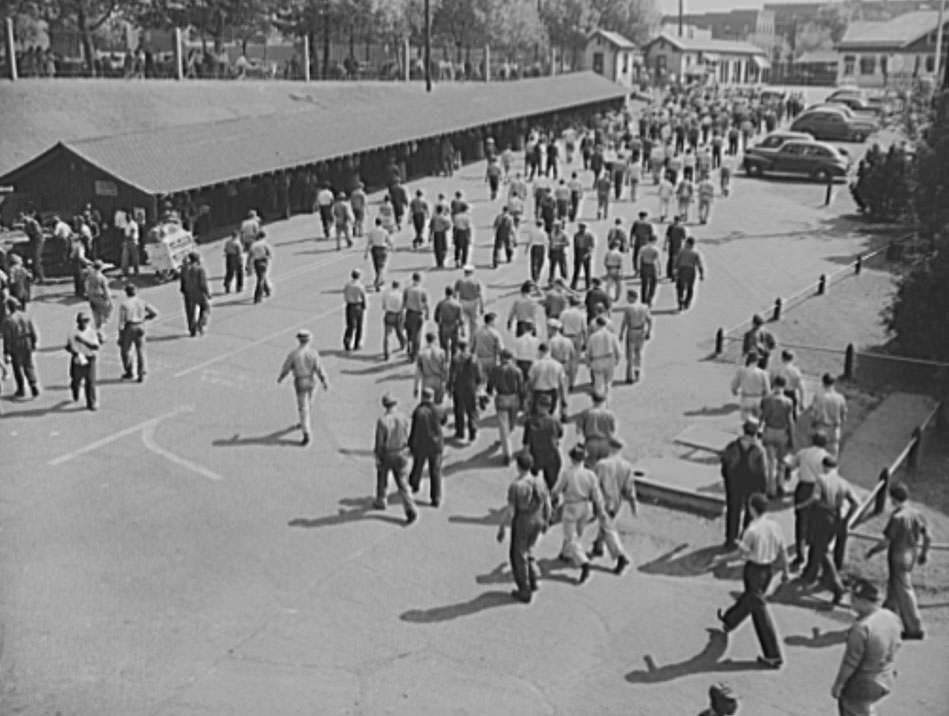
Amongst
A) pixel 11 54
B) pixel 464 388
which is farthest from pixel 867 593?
pixel 11 54

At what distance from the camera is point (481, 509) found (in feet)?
42.2

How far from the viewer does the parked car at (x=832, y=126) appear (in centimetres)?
5191

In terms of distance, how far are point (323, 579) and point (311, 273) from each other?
14222 mm

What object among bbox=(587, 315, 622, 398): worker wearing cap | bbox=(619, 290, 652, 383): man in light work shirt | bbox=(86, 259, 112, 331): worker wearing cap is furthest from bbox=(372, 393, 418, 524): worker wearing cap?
bbox=(86, 259, 112, 331): worker wearing cap

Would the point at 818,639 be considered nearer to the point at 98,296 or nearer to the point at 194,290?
the point at 194,290

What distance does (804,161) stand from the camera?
40.1 meters

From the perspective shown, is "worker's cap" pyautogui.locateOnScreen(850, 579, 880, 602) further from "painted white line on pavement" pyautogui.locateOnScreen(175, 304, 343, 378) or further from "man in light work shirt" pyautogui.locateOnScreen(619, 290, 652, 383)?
"painted white line on pavement" pyautogui.locateOnScreen(175, 304, 343, 378)

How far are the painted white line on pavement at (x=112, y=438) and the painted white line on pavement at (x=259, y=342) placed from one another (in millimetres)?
1693

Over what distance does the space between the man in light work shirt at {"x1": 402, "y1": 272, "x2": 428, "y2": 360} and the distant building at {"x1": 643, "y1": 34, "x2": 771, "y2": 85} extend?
80.2m

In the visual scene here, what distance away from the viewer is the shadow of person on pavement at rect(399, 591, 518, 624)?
408 inches

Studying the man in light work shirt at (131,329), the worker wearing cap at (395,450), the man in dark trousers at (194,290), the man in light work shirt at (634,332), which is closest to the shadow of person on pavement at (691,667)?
the worker wearing cap at (395,450)

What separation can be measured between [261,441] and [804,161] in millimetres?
30066

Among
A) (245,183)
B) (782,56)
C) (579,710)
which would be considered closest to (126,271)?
(245,183)

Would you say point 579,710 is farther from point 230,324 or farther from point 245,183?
point 245,183
